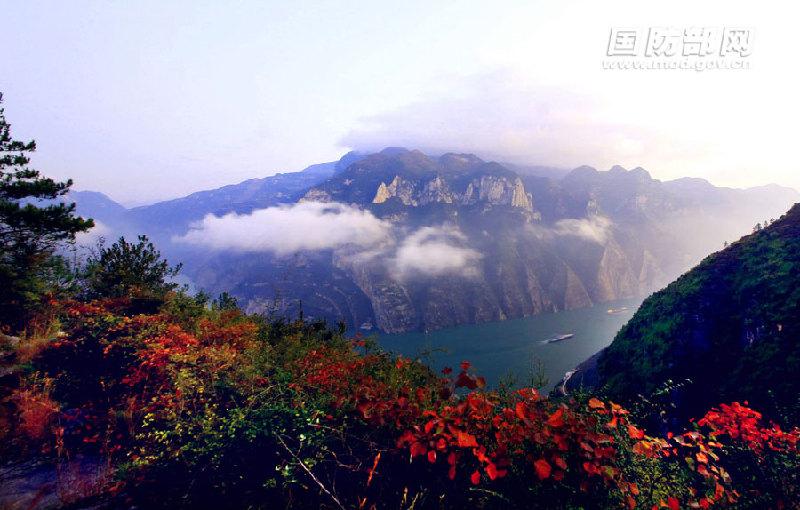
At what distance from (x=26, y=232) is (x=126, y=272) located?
3202 millimetres

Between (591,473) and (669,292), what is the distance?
51.2 meters

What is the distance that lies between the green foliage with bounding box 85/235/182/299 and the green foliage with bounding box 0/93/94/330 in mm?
1796

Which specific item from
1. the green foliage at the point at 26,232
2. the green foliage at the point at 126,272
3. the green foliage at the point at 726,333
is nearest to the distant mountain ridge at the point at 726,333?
the green foliage at the point at 726,333

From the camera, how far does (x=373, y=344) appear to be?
11.3 m

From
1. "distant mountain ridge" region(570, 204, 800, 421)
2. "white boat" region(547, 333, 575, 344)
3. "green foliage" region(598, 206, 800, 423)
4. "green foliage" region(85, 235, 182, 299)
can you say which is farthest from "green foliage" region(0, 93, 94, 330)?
"white boat" region(547, 333, 575, 344)

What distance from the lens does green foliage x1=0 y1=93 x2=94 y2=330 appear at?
1072 cm

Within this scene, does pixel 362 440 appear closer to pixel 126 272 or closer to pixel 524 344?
pixel 126 272

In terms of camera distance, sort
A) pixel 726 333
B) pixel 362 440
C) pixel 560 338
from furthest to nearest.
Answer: pixel 560 338 < pixel 726 333 < pixel 362 440

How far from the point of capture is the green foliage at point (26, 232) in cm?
1072

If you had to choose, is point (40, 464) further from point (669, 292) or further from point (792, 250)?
point (669, 292)


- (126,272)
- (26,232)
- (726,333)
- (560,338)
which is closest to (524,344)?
(560,338)

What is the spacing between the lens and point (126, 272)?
14.3 meters

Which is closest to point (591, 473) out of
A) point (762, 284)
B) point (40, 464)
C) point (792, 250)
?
point (40, 464)

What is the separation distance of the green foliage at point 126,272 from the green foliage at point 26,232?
1.80 m
